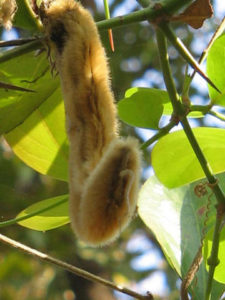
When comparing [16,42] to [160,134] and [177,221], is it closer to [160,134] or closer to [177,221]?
[160,134]

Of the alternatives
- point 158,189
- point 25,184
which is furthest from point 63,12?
point 25,184

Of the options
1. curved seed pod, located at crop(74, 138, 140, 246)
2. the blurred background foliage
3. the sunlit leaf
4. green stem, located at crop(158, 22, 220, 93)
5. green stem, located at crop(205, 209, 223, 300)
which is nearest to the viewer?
curved seed pod, located at crop(74, 138, 140, 246)

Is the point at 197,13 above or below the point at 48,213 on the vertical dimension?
above

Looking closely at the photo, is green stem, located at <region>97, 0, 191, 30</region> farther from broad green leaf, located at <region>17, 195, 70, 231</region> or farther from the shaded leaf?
broad green leaf, located at <region>17, 195, 70, 231</region>

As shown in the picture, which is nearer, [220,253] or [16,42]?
[16,42]

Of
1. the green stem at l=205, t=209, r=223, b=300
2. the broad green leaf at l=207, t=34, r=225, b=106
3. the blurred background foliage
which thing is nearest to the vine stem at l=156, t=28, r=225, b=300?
the green stem at l=205, t=209, r=223, b=300

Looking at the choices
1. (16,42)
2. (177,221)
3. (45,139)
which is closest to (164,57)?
(16,42)

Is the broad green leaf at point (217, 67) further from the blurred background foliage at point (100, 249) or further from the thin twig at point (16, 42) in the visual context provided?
the blurred background foliage at point (100, 249)
